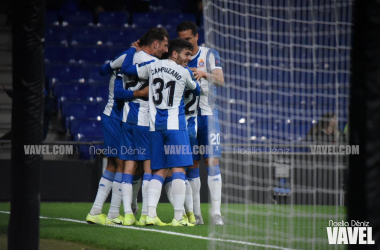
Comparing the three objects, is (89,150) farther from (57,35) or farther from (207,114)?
(57,35)

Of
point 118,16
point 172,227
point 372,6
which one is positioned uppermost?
point 118,16

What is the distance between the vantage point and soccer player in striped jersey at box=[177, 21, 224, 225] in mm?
6426

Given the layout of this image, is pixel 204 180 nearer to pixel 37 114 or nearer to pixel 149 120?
pixel 149 120

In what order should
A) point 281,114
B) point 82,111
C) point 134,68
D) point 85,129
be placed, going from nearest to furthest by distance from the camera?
point 134,68
point 281,114
point 85,129
point 82,111

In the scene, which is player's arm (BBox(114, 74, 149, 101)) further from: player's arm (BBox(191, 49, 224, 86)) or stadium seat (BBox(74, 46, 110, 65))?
stadium seat (BBox(74, 46, 110, 65))

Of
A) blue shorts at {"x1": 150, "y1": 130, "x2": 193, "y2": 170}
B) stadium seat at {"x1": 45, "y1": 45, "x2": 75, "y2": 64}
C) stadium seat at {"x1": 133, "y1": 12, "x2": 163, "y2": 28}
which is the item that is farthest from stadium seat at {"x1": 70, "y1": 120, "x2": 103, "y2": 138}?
blue shorts at {"x1": 150, "y1": 130, "x2": 193, "y2": 170}

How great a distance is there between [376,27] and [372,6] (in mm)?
87

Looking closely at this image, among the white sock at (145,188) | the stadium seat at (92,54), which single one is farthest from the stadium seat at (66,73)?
the white sock at (145,188)

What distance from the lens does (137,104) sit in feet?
20.9

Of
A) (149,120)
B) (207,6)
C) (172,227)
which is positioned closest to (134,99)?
(149,120)

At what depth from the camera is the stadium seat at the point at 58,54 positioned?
14.0m

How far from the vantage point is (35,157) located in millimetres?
3793

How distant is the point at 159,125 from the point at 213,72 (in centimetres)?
100

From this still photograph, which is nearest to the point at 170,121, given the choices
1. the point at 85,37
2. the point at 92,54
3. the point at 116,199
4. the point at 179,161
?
the point at 179,161
